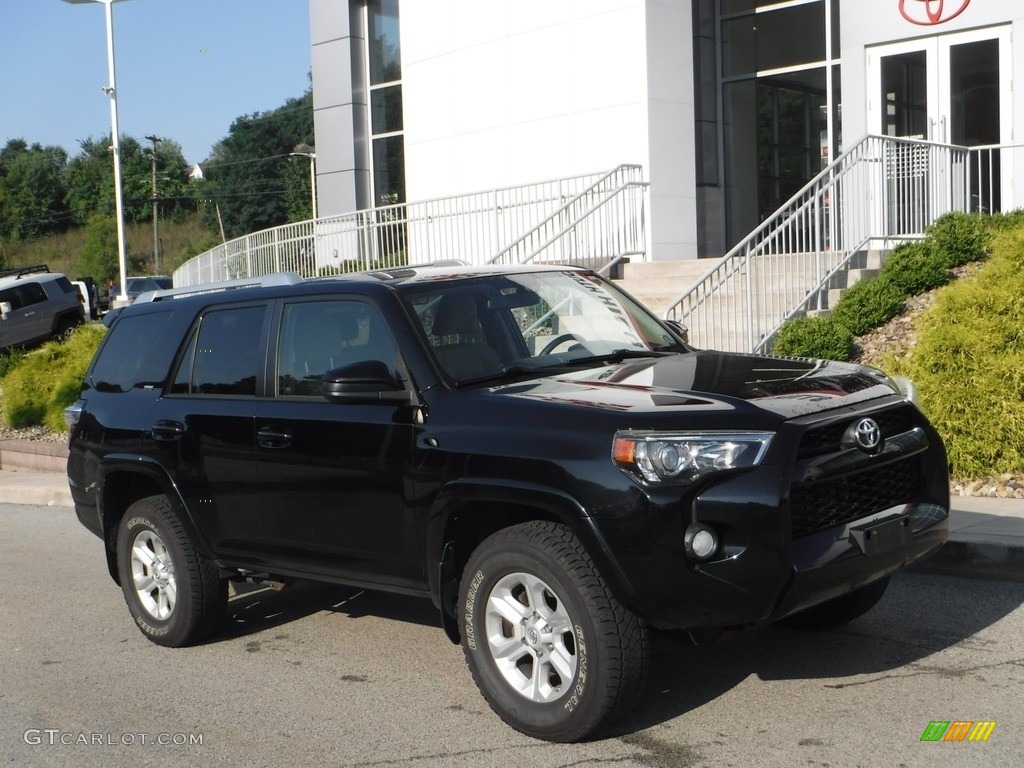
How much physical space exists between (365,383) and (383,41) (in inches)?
847

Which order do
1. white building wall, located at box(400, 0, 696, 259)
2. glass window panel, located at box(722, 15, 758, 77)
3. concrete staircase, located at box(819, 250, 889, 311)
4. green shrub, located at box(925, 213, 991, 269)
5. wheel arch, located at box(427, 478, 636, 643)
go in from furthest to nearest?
glass window panel, located at box(722, 15, 758, 77)
white building wall, located at box(400, 0, 696, 259)
concrete staircase, located at box(819, 250, 889, 311)
green shrub, located at box(925, 213, 991, 269)
wheel arch, located at box(427, 478, 636, 643)

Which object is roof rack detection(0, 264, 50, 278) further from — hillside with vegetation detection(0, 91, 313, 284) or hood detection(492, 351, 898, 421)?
hillside with vegetation detection(0, 91, 313, 284)

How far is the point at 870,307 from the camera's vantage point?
36.7 ft

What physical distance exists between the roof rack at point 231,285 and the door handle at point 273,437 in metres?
0.81

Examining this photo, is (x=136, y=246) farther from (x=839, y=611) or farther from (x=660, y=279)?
(x=839, y=611)

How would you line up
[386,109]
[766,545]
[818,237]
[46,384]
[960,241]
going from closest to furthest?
[766,545]
[960,241]
[818,237]
[46,384]
[386,109]

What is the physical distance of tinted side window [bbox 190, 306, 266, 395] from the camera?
6.16 m

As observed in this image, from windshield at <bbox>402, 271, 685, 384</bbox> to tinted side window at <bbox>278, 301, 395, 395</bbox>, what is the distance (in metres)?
0.22

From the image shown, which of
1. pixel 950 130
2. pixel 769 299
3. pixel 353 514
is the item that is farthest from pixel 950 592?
pixel 950 130

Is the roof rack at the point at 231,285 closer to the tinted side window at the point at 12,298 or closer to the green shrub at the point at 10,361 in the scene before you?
the green shrub at the point at 10,361

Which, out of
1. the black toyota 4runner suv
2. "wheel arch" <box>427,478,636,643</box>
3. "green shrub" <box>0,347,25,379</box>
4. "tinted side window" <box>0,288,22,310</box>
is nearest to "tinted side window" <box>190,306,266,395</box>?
the black toyota 4runner suv

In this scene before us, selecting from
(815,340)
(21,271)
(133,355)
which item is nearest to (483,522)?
(133,355)

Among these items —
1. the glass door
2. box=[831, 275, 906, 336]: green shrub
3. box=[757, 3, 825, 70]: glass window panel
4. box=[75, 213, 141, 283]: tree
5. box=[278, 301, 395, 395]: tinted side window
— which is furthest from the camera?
box=[75, 213, 141, 283]: tree

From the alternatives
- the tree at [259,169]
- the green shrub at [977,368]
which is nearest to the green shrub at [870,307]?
the green shrub at [977,368]
